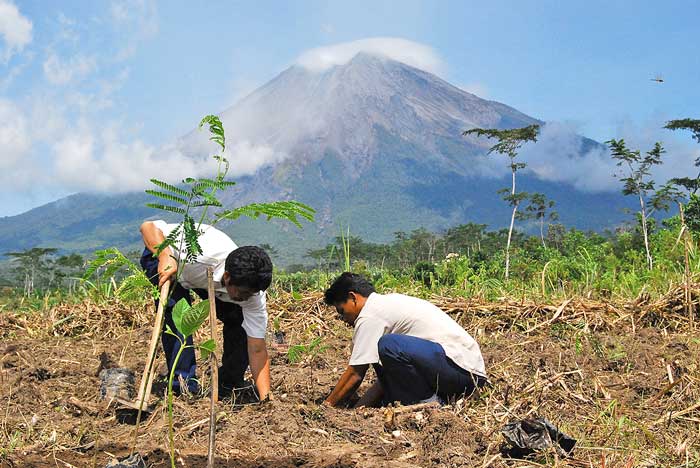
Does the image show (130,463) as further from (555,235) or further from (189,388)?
(555,235)

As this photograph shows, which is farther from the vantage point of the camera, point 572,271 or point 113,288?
point 572,271

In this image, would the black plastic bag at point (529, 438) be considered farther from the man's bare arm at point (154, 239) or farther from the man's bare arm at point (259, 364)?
the man's bare arm at point (154, 239)

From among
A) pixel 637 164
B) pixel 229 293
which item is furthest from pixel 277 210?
pixel 637 164

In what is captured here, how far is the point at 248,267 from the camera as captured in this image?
3354 mm

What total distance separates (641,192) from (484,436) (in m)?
21.7

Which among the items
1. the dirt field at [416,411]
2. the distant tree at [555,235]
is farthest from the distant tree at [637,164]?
the dirt field at [416,411]

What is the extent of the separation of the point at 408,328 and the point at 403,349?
0.22 m

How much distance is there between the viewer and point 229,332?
162 inches

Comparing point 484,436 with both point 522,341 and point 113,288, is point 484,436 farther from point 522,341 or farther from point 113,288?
point 113,288

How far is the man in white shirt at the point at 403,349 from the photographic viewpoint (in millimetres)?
3553

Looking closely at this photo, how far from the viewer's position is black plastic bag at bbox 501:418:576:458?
2842 millimetres

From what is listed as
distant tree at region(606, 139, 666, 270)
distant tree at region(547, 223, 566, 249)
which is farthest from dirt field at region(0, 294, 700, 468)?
distant tree at region(547, 223, 566, 249)

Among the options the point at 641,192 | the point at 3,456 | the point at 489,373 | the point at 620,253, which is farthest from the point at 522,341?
the point at 641,192

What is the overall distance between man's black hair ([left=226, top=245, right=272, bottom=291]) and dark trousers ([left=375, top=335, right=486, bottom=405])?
0.75 metres
